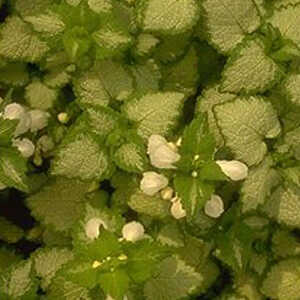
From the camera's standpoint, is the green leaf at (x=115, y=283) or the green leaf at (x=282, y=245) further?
the green leaf at (x=282, y=245)

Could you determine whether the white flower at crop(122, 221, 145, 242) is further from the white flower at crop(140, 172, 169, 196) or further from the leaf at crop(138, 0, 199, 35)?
the leaf at crop(138, 0, 199, 35)

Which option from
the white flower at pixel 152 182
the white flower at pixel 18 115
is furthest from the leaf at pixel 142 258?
the white flower at pixel 18 115

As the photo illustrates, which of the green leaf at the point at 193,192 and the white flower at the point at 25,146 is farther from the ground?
the green leaf at the point at 193,192

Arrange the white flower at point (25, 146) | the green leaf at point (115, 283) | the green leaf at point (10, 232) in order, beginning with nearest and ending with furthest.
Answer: the green leaf at point (115, 283) → the white flower at point (25, 146) → the green leaf at point (10, 232)

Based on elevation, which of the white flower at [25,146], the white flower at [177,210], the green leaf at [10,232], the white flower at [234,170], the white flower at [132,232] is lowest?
the green leaf at [10,232]

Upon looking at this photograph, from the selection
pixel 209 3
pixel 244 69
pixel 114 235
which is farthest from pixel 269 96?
pixel 114 235

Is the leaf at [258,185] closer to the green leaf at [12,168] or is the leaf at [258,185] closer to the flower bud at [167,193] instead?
the flower bud at [167,193]

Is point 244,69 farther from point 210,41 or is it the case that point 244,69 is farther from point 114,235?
point 114,235
